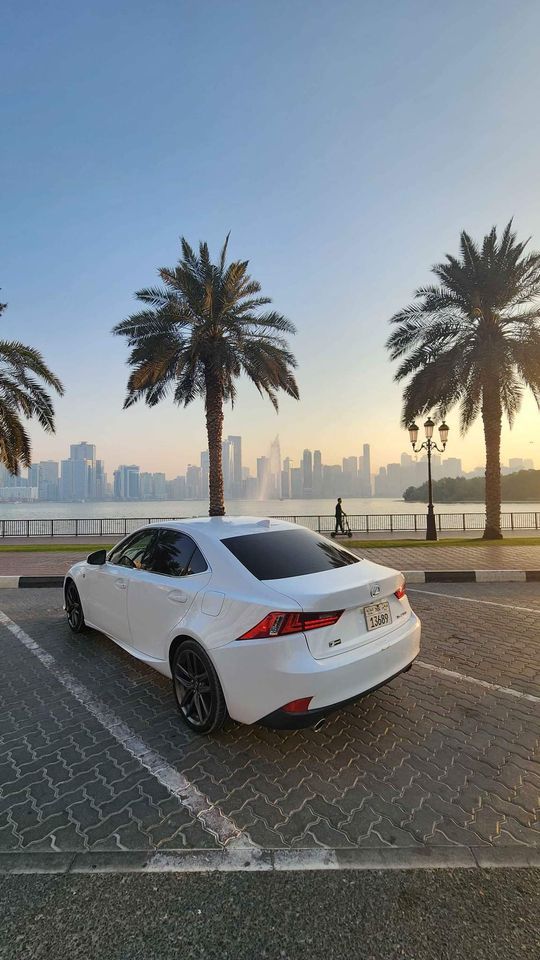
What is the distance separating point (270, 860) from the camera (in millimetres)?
2111

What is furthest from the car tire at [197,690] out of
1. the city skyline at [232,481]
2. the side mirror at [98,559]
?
the city skyline at [232,481]

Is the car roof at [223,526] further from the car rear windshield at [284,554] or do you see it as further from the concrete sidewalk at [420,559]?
the concrete sidewalk at [420,559]

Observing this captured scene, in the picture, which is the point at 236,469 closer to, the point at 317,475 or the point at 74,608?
the point at 317,475

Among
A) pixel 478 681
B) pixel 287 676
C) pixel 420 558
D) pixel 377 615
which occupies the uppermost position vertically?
pixel 377 615

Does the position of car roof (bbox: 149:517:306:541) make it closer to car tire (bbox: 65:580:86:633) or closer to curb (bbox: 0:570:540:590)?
car tire (bbox: 65:580:86:633)

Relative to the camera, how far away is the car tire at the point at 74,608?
5555 mm

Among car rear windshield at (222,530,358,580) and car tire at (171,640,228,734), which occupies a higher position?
car rear windshield at (222,530,358,580)

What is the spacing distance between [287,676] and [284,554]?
1.06 meters

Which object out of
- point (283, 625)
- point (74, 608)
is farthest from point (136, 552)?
point (283, 625)

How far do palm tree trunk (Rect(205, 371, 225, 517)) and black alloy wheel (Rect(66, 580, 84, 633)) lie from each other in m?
12.8

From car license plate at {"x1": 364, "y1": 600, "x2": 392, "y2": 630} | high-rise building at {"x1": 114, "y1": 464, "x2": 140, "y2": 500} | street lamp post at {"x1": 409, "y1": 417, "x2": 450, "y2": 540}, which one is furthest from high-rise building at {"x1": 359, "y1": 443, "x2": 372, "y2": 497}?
car license plate at {"x1": 364, "y1": 600, "x2": 392, "y2": 630}

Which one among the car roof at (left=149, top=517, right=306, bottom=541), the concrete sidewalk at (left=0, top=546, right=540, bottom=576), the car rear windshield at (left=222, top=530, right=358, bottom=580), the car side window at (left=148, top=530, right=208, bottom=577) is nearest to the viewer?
the car rear windshield at (left=222, top=530, right=358, bottom=580)

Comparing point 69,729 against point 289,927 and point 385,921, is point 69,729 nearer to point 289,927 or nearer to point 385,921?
point 289,927

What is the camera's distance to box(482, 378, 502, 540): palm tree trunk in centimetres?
1833
